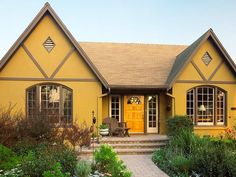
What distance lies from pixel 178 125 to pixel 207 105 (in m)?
3.76

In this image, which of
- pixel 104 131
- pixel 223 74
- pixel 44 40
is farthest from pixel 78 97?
pixel 223 74

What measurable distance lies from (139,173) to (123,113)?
752 cm

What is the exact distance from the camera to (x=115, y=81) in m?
16.2

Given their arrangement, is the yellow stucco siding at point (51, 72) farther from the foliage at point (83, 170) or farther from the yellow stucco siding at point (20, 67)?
the foliage at point (83, 170)

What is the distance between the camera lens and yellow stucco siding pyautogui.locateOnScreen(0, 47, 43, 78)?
14.5m

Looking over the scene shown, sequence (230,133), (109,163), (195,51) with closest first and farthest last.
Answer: (109,163), (195,51), (230,133)

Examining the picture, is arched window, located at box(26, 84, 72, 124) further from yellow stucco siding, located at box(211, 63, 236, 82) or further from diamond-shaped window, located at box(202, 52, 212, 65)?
yellow stucco siding, located at box(211, 63, 236, 82)

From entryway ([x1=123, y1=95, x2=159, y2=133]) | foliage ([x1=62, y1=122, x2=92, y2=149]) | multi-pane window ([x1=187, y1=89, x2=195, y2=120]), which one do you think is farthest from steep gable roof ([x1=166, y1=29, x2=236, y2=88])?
foliage ([x1=62, y1=122, x2=92, y2=149])

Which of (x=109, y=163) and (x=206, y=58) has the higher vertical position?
(x=206, y=58)

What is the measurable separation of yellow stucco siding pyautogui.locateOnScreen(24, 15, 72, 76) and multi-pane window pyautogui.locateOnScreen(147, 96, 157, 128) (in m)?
5.77

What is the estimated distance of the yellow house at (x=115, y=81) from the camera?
14.6 m

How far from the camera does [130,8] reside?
1812 centimetres

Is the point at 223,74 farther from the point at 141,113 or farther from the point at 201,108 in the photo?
the point at 141,113

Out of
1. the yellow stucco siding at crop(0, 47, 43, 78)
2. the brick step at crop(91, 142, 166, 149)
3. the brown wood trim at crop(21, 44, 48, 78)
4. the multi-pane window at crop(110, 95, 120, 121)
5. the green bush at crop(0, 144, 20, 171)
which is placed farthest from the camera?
the multi-pane window at crop(110, 95, 120, 121)
